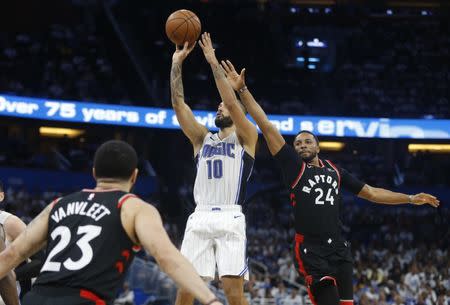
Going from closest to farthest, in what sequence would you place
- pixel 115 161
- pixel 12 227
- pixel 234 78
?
pixel 115 161 → pixel 12 227 → pixel 234 78

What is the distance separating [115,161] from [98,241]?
1.43 feet

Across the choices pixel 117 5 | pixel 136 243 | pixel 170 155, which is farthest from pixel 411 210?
pixel 136 243

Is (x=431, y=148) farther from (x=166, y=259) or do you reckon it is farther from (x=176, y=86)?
(x=166, y=259)

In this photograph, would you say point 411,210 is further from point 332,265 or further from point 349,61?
point 332,265

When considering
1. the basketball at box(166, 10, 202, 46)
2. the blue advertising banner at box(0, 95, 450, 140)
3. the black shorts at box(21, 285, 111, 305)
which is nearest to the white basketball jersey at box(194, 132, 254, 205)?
the basketball at box(166, 10, 202, 46)

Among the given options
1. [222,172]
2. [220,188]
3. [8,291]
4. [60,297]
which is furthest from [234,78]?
[60,297]

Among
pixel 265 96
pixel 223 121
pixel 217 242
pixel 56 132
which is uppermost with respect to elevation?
pixel 265 96

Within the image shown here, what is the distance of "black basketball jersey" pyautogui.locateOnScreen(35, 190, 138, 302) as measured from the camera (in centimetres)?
396

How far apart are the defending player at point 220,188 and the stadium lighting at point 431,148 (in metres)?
21.7

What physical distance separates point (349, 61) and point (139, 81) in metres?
8.04

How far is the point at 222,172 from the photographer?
24.1 ft

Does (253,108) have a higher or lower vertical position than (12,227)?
higher

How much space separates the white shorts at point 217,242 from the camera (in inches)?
279

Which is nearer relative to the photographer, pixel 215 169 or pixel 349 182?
pixel 215 169
